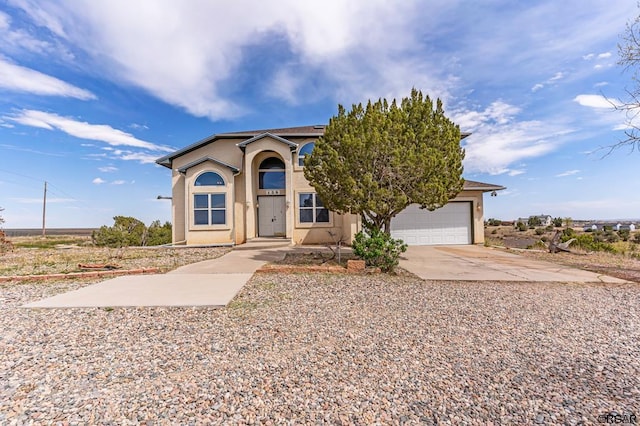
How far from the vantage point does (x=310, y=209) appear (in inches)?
653

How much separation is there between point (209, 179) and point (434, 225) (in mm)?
12258

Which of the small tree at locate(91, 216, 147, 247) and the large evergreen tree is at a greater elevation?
the large evergreen tree

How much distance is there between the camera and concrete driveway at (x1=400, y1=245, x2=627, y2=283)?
8398mm

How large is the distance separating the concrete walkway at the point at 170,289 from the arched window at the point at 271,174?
793cm

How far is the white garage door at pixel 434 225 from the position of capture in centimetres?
1648

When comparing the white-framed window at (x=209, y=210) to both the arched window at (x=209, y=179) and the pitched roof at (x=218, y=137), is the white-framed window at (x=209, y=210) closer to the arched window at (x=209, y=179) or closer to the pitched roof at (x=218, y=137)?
the arched window at (x=209, y=179)

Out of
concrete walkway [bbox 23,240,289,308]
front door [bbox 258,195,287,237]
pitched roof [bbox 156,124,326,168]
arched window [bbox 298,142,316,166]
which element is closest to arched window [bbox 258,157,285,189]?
front door [bbox 258,195,287,237]

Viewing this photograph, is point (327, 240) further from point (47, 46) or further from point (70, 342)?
point (47, 46)

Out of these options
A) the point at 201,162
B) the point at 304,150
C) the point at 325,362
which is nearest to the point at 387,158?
the point at 325,362

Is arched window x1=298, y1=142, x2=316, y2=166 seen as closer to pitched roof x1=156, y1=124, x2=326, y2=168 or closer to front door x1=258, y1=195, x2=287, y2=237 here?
pitched roof x1=156, y1=124, x2=326, y2=168

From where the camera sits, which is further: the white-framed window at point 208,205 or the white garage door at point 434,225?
the white garage door at point 434,225

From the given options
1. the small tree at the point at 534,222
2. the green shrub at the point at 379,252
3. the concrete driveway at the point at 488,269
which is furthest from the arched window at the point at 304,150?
the small tree at the point at 534,222

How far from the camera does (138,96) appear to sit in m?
17.8

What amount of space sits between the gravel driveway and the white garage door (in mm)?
10308
